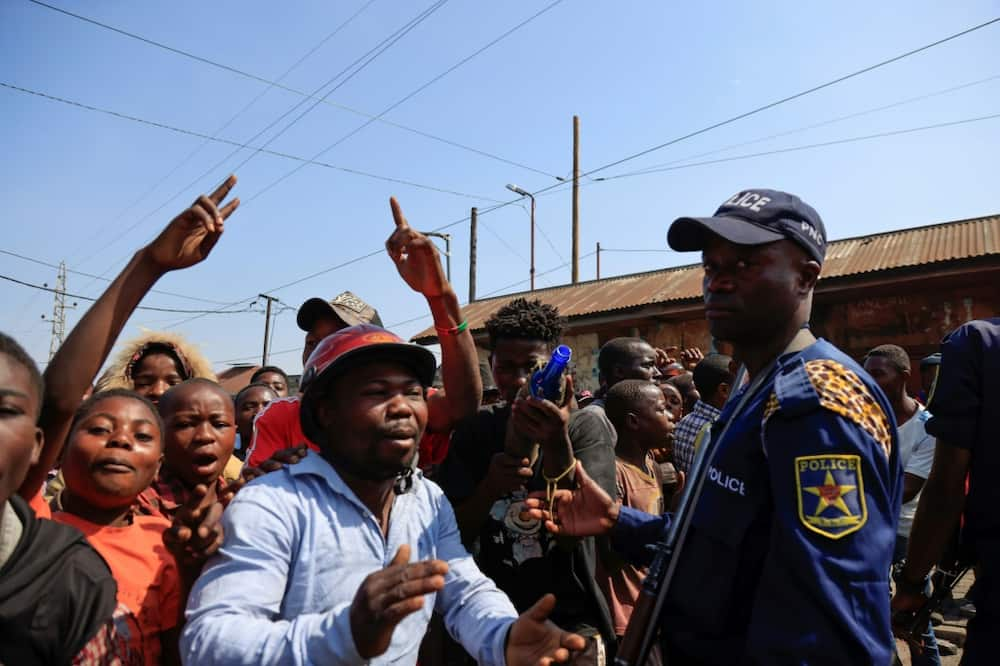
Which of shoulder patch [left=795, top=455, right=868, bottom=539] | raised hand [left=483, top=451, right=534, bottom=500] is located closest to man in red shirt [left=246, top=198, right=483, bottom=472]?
raised hand [left=483, top=451, right=534, bottom=500]

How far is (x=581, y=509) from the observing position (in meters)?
2.31

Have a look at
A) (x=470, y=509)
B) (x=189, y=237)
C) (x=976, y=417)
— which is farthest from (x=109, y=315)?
(x=976, y=417)

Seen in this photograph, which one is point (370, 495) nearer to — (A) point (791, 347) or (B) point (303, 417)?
(B) point (303, 417)

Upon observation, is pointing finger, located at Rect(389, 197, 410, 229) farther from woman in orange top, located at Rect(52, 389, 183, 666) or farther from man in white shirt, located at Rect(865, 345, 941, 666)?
man in white shirt, located at Rect(865, 345, 941, 666)

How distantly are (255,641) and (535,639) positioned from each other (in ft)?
2.17

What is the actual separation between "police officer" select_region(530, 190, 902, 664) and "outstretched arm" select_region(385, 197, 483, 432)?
4.03 feet

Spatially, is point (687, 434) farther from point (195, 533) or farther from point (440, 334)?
point (195, 533)

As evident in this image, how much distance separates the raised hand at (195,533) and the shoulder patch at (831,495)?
134 centimetres

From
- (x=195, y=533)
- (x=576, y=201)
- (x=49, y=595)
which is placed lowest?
(x=49, y=595)

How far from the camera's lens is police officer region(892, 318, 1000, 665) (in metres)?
2.23

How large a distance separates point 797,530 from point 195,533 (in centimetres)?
136

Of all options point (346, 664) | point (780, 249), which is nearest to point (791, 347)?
point (780, 249)

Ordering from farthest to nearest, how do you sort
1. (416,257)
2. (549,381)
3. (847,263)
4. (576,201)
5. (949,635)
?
(576,201) < (847,263) < (949,635) < (416,257) < (549,381)

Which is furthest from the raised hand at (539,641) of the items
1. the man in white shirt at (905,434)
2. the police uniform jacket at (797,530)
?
the man in white shirt at (905,434)
